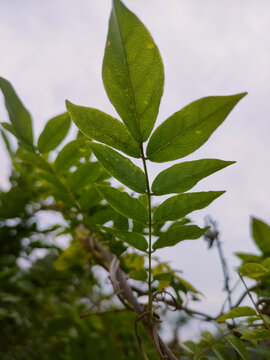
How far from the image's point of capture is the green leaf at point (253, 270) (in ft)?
1.73

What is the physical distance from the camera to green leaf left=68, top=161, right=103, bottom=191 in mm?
615

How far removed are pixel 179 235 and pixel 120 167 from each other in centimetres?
13

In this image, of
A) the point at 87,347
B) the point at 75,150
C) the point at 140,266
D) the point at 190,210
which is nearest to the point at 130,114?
the point at 190,210

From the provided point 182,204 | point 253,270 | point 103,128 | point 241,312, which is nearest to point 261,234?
point 253,270

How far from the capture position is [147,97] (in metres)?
0.34

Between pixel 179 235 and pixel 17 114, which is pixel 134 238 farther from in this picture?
pixel 17 114

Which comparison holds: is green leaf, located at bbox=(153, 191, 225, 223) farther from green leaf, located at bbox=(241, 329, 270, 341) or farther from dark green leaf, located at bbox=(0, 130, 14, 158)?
dark green leaf, located at bbox=(0, 130, 14, 158)

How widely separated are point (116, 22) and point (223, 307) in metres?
0.55

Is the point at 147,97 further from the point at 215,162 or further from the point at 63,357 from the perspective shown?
the point at 63,357

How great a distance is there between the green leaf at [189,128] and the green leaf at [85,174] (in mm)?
231

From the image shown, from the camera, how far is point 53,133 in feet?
2.05

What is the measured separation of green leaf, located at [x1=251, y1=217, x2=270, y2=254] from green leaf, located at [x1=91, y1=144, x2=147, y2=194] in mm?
403

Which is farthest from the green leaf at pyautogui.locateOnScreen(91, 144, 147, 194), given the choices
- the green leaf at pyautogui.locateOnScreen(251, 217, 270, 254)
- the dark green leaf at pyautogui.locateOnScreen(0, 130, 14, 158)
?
the dark green leaf at pyautogui.locateOnScreen(0, 130, 14, 158)

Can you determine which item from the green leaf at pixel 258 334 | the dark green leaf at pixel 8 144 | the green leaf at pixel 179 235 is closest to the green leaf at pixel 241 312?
the green leaf at pixel 258 334
